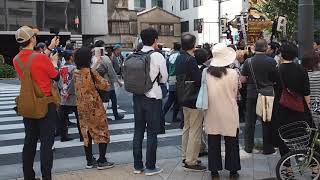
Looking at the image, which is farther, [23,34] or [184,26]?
[184,26]

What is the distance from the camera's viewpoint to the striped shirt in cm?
550

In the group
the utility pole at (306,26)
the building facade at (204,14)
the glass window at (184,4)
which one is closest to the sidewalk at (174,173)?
the utility pole at (306,26)

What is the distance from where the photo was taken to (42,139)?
17.7 feet

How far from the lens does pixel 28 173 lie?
18.3 feet

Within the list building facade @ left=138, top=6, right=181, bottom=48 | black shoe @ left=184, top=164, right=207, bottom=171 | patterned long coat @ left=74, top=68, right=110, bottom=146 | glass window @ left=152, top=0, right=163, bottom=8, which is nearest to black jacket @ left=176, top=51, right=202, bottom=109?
black shoe @ left=184, top=164, right=207, bottom=171

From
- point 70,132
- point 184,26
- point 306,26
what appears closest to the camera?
point 306,26

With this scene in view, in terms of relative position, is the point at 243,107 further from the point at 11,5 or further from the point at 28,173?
the point at 11,5

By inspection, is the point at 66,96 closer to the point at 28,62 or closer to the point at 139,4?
the point at 28,62

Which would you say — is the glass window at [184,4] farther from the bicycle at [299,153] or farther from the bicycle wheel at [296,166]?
the bicycle wheel at [296,166]

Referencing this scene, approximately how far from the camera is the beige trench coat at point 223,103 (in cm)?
571

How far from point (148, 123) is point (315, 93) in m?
2.12

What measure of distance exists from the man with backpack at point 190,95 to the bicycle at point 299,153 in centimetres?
122

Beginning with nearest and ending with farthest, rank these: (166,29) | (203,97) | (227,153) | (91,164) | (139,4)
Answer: (203,97) → (227,153) → (91,164) → (166,29) → (139,4)

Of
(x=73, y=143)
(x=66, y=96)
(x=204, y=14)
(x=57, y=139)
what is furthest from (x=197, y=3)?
(x=73, y=143)
